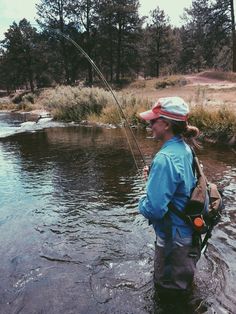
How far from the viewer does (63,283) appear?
3916 mm

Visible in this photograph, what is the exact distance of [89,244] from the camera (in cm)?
487

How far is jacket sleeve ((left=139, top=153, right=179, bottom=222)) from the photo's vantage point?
111 inches

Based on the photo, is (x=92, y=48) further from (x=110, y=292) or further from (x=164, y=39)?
(x=110, y=292)

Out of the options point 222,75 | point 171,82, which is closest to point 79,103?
point 171,82

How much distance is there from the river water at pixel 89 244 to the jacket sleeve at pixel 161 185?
1125 millimetres

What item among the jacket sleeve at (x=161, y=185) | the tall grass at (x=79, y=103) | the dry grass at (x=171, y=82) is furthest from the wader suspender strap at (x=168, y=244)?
the dry grass at (x=171, y=82)

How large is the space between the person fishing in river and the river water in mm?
515

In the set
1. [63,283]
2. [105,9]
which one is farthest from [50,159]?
[105,9]

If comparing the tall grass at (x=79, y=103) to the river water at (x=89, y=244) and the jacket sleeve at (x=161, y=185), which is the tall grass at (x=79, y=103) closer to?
the river water at (x=89, y=244)

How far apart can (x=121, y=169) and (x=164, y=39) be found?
42.2 m

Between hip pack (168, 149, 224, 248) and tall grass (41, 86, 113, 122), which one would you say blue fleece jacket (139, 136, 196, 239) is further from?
tall grass (41, 86, 113, 122)

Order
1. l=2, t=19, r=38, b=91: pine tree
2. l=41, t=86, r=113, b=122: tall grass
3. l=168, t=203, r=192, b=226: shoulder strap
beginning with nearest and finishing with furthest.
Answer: l=168, t=203, r=192, b=226: shoulder strap < l=41, t=86, r=113, b=122: tall grass < l=2, t=19, r=38, b=91: pine tree

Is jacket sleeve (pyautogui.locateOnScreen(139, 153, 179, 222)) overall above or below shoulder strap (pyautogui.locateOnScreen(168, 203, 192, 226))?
above

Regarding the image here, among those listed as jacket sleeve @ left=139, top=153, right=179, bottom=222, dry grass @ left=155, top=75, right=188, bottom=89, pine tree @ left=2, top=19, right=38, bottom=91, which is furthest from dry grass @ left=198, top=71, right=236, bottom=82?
jacket sleeve @ left=139, top=153, right=179, bottom=222
